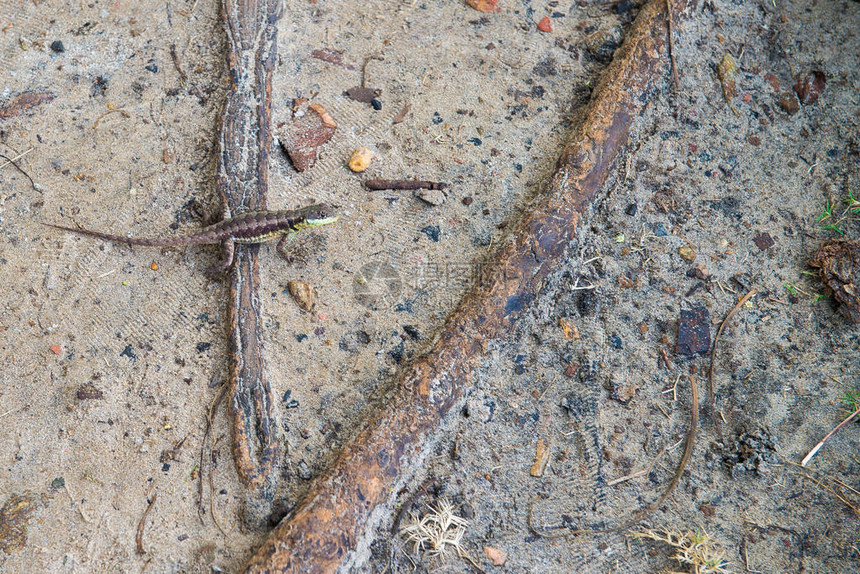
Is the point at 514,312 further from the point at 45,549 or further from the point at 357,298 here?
the point at 45,549

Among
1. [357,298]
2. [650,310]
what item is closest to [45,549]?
[357,298]

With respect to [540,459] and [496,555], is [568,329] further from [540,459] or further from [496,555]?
[496,555]

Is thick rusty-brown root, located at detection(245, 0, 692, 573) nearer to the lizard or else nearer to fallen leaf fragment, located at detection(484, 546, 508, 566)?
fallen leaf fragment, located at detection(484, 546, 508, 566)


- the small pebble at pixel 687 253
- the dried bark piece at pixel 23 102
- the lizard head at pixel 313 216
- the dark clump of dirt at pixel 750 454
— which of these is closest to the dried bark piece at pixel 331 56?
the lizard head at pixel 313 216

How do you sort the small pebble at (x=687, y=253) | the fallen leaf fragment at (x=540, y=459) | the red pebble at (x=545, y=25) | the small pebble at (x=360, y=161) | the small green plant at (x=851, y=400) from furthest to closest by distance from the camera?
the red pebble at (x=545, y=25) < the small pebble at (x=360, y=161) < the small pebble at (x=687, y=253) < the small green plant at (x=851, y=400) < the fallen leaf fragment at (x=540, y=459)

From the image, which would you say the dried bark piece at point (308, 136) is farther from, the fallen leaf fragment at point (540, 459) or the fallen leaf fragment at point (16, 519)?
the fallen leaf fragment at point (16, 519)
